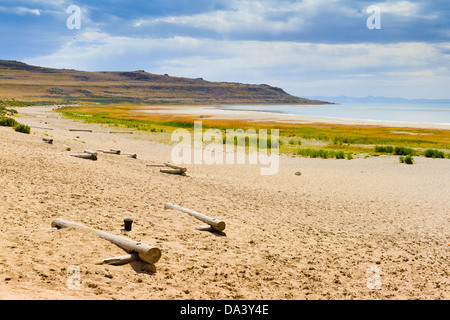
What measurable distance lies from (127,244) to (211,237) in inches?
93.2

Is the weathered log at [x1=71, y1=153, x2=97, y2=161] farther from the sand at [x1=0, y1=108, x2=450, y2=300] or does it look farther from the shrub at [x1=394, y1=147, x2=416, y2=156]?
the shrub at [x1=394, y1=147, x2=416, y2=156]

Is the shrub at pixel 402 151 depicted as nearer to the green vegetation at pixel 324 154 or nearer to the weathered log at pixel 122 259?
the green vegetation at pixel 324 154

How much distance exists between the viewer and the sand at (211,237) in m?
6.57

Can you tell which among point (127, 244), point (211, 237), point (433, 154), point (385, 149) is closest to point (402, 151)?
point (385, 149)

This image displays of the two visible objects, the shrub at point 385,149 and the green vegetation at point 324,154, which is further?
the shrub at point 385,149

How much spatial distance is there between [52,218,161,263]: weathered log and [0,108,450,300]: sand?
0.49 feet

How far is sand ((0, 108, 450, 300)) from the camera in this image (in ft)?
21.5

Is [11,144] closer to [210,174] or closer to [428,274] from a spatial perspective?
[210,174]

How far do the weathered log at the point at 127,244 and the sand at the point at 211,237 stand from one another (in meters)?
0.15

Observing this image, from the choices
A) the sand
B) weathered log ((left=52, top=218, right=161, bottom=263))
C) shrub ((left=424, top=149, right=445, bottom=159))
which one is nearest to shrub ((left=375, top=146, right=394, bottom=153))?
shrub ((left=424, top=149, right=445, bottom=159))

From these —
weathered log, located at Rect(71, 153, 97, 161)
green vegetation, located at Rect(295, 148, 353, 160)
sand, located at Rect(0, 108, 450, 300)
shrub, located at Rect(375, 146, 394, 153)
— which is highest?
weathered log, located at Rect(71, 153, 97, 161)

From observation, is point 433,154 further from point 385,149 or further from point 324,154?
point 324,154

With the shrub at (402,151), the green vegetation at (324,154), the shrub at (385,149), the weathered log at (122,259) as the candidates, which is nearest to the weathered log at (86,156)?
the weathered log at (122,259)

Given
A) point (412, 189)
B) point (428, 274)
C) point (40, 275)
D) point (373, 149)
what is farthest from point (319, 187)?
point (373, 149)
